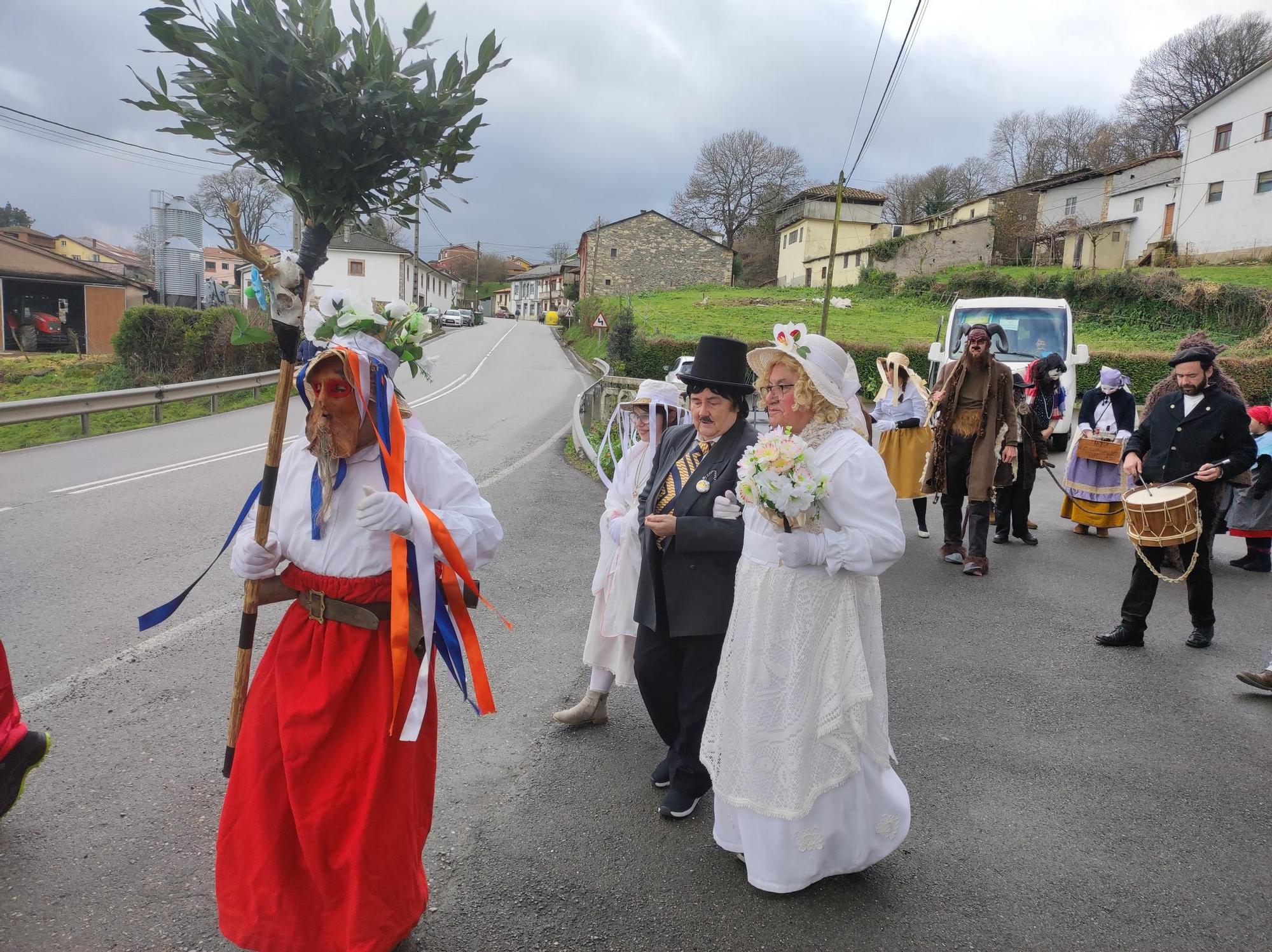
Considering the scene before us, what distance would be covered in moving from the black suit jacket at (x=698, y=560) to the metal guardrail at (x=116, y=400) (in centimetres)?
846

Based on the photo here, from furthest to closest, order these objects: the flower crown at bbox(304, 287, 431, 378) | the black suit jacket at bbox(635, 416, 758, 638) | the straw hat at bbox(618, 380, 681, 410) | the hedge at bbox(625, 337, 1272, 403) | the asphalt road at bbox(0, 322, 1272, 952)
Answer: the hedge at bbox(625, 337, 1272, 403)
the straw hat at bbox(618, 380, 681, 410)
the black suit jacket at bbox(635, 416, 758, 638)
the asphalt road at bbox(0, 322, 1272, 952)
the flower crown at bbox(304, 287, 431, 378)

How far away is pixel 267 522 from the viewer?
2736mm

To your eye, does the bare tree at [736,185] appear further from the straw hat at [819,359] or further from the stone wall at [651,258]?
the straw hat at [819,359]

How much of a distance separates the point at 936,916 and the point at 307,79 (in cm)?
367

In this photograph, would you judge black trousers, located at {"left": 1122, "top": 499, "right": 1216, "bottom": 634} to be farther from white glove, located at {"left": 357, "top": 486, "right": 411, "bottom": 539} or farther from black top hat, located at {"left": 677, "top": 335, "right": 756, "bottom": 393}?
white glove, located at {"left": 357, "top": 486, "right": 411, "bottom": 539}

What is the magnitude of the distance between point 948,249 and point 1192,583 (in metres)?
48.4

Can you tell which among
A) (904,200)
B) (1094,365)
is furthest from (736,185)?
(1094,365)

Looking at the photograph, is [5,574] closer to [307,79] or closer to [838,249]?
[307,79]

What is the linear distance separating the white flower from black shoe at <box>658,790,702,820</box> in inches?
95.0

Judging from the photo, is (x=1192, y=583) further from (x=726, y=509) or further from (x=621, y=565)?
(x=726, y=509)

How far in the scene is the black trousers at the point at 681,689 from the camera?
3562 millimetres

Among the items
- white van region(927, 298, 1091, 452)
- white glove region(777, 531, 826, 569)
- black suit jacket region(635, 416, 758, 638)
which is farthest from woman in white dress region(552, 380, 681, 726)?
white van region(927, 298, 1091, 452)

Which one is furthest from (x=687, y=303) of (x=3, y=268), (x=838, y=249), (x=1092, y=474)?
(x=1092, y=474)

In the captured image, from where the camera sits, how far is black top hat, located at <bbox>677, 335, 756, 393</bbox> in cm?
354
